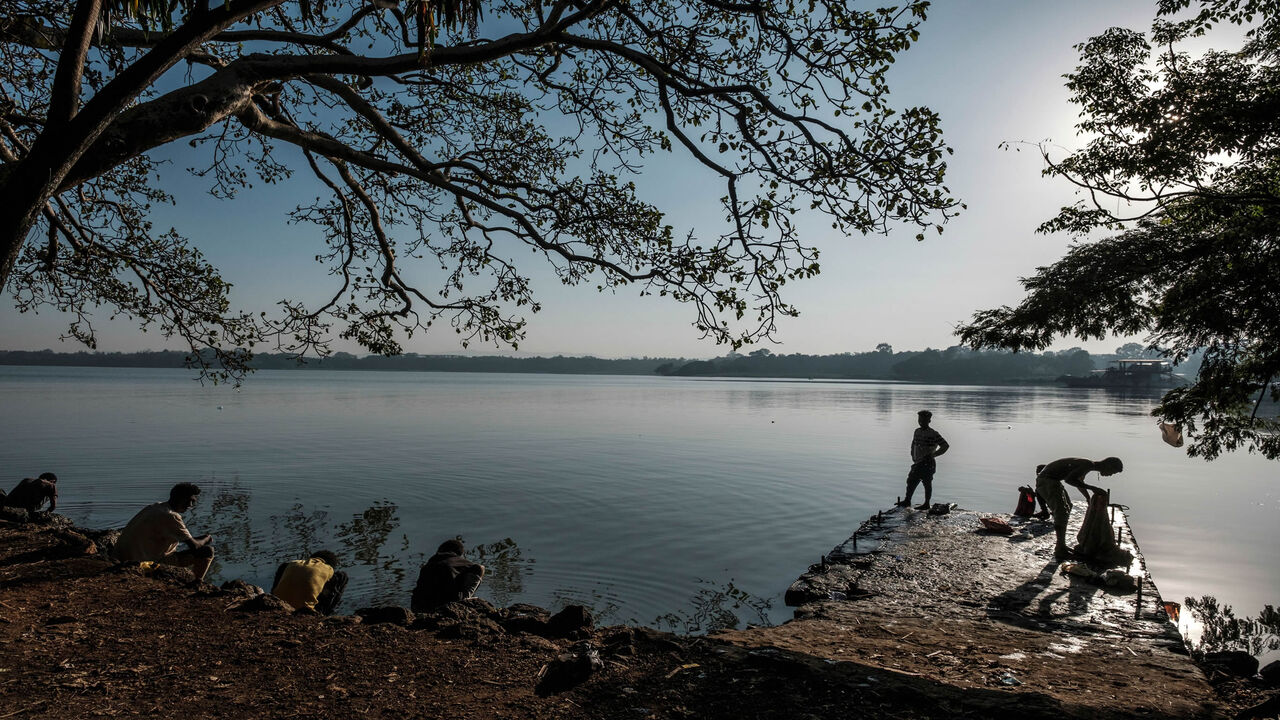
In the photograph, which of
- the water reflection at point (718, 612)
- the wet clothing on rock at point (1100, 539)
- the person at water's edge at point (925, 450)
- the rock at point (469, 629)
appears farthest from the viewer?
the person at water's edge at point (925, 450)

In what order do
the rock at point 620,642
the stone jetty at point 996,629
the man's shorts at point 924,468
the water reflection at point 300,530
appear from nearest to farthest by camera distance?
the stone jetty at point 996,629 → the rock at point 620,642 → the water reflection at point 300,530 → the man's shorts at point 924,468

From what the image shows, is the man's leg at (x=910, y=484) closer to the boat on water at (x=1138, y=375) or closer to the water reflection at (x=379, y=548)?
the water reflection at (x=379, y=548)

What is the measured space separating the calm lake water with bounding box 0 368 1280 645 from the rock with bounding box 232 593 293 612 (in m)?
3.46

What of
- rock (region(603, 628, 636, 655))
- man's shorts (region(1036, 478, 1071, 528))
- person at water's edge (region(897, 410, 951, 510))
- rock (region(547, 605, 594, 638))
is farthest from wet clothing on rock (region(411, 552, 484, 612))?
person at water's edge (region(897, 410, 951, 510))

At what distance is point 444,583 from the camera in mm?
8203

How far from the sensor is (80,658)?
17.0 feet

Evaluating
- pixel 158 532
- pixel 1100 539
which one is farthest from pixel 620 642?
pixel 1100 539

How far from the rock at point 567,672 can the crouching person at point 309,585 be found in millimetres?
4063

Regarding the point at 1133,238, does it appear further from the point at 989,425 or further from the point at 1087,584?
the point at 989,425

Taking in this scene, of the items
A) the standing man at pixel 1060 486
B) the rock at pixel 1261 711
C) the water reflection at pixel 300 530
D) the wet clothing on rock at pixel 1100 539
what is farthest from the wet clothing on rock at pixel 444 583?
the wet clothing on rock at pixel 1100 539

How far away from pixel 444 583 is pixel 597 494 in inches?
445

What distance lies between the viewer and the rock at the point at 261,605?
21.7ft

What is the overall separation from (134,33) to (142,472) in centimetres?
1882

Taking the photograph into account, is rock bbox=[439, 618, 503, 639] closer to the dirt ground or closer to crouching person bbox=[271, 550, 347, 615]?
the dirt ground
